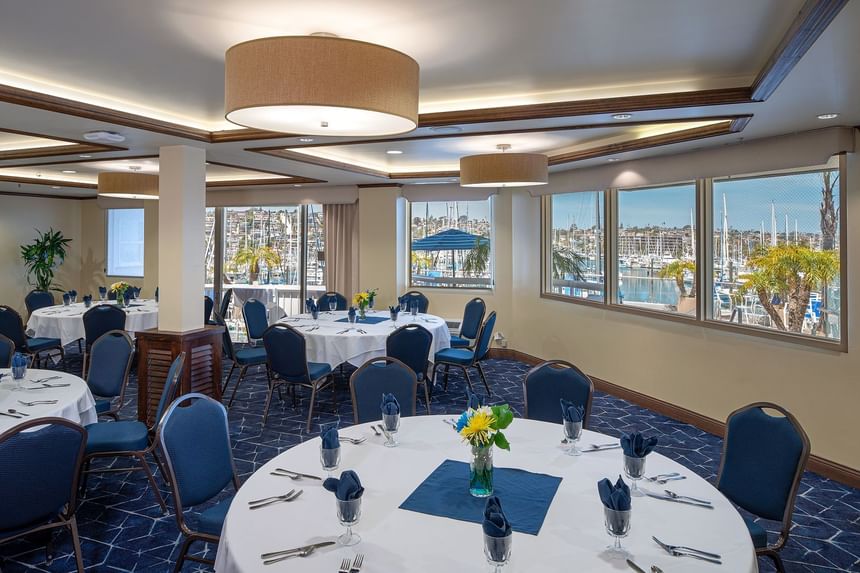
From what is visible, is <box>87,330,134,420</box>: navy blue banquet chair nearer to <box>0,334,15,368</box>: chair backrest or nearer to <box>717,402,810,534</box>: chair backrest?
<box>0,334,15,368</box>: chair backrest

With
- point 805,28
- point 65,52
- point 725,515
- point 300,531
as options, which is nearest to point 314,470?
point 300,531

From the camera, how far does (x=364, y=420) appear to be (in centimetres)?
340

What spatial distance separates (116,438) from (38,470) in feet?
3.46

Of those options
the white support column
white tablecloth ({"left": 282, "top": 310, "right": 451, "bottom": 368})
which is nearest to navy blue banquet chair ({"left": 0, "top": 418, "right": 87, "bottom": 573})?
the white support column

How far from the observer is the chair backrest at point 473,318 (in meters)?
7.06

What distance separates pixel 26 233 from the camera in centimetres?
1034

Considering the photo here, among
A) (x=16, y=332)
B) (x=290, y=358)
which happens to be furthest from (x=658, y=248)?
(x=16, y=332)

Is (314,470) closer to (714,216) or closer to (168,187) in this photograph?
(168,187)

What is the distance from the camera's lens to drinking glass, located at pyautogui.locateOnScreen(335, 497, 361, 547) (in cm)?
170

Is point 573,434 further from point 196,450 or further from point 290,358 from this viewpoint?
point 290,358

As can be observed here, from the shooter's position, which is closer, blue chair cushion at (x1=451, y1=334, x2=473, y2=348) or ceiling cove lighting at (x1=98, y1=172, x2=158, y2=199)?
ceiling cove lighting at (x1=98, y1=172, x2=158, y2=199)

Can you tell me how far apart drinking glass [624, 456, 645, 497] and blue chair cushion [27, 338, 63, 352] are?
22.5 feet

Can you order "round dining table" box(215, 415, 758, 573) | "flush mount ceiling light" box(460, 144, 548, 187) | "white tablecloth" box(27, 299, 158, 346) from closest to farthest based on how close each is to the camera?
1. "round dining table" box(215, 415, 758, 573)
2. "flush mount ceiling light" box(460, 144, 548, 187)
3. "white tablecloth" box(27, 299, 158, 346)

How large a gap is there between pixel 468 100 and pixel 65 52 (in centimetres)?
255
